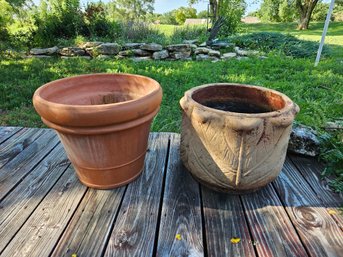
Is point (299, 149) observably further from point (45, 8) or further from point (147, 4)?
point (147, 4)

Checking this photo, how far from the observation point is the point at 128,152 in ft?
4.44

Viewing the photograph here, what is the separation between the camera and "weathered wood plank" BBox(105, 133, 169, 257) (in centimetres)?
107

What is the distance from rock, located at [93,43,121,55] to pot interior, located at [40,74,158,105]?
386 cm

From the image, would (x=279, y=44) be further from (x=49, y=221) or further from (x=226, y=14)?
(x=49, y=221)

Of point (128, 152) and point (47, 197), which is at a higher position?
point (128, 152)

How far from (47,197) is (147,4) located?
123 ft

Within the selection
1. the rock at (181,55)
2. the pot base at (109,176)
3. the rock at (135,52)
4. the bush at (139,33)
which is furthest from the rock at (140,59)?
the pot base at (109,176)

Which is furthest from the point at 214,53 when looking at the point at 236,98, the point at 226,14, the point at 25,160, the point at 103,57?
the point at 25,160

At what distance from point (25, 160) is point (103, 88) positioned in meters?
0.72

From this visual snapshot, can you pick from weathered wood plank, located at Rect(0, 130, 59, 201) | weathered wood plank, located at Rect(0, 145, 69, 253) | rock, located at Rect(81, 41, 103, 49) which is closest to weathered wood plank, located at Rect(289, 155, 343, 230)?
weathered wood plank, located at Rect(0, 145, 69, 253)

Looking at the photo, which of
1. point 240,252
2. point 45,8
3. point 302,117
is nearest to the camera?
point 240,252

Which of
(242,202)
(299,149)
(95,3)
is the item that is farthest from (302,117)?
(95,3)

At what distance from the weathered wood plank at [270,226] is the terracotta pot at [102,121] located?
2.16 ft

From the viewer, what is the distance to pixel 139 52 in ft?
17.3
